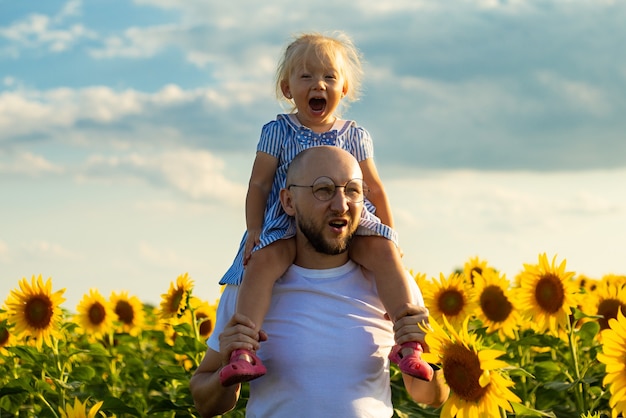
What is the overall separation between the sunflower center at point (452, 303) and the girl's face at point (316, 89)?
91.4 inches

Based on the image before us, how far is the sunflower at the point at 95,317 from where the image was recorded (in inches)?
309

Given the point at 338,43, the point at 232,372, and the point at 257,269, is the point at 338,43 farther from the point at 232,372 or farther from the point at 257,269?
the point at 232,372

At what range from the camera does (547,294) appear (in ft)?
20.7

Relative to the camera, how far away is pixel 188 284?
6652 millimetres

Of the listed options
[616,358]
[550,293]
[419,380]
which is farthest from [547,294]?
[616,358]

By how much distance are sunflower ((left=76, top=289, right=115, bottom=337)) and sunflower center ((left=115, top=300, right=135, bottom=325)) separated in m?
0.17

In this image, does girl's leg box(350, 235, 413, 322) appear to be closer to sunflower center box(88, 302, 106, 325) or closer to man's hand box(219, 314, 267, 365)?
man's hand box(219, 314, 267, 365)

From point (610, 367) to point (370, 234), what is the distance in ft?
3.85

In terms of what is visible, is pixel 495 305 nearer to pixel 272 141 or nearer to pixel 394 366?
pixel 394 366

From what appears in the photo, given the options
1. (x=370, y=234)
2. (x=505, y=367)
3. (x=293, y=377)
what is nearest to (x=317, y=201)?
(x=370, y=234)

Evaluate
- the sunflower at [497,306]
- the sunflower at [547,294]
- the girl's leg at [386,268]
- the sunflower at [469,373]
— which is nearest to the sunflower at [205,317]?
the sunflower at [497,306]

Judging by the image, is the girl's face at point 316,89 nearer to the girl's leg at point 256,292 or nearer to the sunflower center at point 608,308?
the girl's leg at point 256,292

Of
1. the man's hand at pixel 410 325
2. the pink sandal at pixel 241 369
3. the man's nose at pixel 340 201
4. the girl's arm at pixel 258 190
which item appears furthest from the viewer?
the girl's arm at pixel 258 190

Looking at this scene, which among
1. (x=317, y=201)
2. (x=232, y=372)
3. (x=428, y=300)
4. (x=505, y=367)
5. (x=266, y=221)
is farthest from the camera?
(x=428, y=300)
